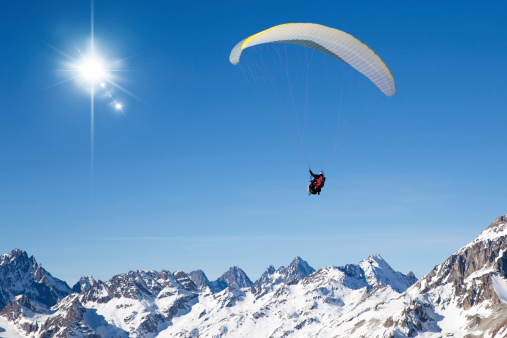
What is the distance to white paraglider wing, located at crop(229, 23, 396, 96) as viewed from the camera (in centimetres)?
4825

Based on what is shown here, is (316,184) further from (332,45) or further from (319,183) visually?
(332,45)

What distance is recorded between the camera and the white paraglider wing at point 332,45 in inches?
1900

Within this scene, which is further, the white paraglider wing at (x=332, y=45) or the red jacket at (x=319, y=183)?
the red jacket at (x=319, y=183)

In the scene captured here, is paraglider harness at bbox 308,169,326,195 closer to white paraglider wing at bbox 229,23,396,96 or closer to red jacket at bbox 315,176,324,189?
red jacket at bbox 315,176,324,189

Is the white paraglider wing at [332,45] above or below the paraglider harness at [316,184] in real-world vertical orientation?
above

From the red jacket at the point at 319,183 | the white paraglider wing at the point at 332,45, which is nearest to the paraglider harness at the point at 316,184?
the red jacket at the point at 319,183

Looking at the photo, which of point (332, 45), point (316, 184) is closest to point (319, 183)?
point (316, 184)

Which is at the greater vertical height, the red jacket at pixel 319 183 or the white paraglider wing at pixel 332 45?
the white paraglider wing at pixel 332 45

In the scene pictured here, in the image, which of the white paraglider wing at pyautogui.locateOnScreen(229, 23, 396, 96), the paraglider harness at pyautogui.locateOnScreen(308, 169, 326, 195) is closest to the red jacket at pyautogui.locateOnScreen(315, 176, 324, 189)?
the paraglider harness at pyautogui.locateOnScreen(308, 169, 326, 195)

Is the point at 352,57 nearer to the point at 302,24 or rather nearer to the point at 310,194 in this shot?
the point at 302,24

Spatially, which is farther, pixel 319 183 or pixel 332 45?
pixel 319 183

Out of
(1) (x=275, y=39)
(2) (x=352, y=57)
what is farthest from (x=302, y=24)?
(2) (x=352, y=57)

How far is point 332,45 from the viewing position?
164 ft

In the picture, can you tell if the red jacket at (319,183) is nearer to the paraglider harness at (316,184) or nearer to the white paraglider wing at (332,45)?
the paraglider harness at (316,184)
